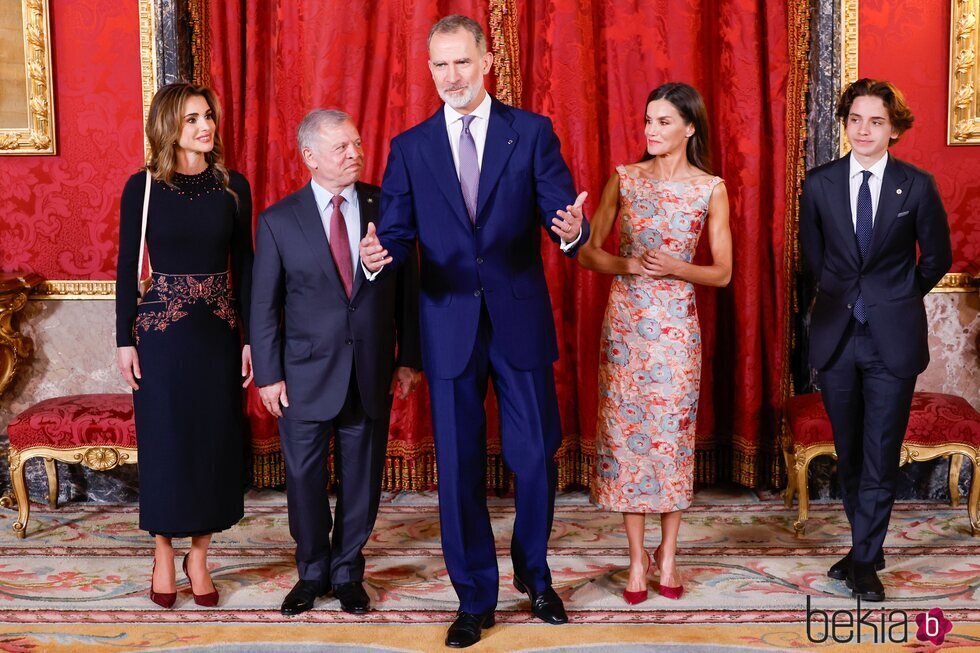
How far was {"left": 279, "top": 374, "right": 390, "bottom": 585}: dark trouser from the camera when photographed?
3.53 m

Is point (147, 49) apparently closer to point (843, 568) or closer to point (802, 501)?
point (802, 501)

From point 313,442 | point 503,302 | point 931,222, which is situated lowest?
point 313,442

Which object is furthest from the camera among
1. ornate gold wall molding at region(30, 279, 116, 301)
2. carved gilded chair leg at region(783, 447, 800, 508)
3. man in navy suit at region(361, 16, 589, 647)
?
ornate gold wall molding at region(30, 279, 116, 301)

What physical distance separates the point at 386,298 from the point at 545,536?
0.96 m

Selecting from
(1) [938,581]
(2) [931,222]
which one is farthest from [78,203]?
(1) [938,581]

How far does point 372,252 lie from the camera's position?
311cm

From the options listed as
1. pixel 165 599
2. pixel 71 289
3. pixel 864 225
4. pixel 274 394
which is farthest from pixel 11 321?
pixel 864 225

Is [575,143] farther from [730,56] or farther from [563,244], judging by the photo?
[563,244]

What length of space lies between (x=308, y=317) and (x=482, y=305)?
0.62 metres

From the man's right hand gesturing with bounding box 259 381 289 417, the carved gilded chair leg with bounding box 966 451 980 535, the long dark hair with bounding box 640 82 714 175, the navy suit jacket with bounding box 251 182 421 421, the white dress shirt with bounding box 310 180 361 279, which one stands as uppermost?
the long dark hair with bounding box 640 82 714 175

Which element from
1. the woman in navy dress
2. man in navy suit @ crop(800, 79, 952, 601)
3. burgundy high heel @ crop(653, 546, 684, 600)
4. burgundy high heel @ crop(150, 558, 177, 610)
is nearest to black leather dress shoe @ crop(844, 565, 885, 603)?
man in navy suit @ crop(800, 79, 952, 601)

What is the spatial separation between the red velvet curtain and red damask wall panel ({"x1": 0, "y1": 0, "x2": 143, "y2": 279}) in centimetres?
45

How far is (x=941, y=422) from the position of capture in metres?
4.42

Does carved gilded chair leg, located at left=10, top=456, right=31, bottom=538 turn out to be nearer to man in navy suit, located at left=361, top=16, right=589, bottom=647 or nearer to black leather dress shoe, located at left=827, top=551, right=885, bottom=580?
man in navy suit, located at left=361, top=16, right=589, bottom=647
